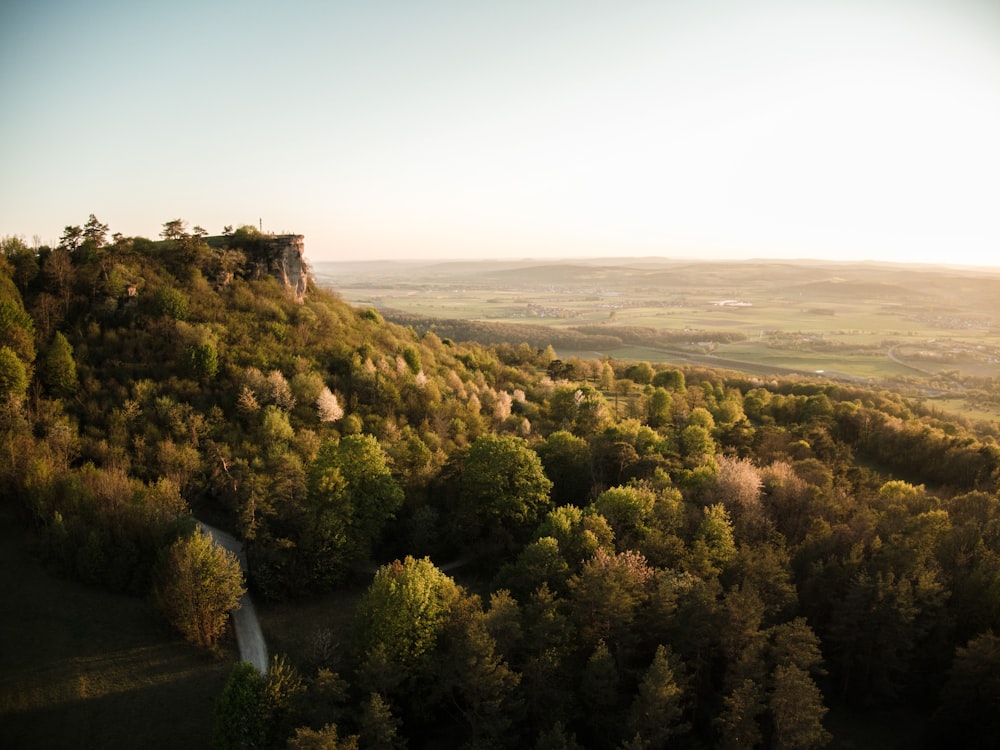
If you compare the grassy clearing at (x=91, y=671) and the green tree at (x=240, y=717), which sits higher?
the green tree at (x=240, y=717)

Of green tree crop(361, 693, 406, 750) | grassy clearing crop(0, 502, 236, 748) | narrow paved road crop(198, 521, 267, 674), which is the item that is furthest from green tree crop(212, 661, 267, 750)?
narrow paved road crop(198, 521, 267, 674)

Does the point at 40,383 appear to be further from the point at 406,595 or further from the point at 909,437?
the point at 909,437

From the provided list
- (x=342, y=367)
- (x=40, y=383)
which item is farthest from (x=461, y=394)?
(x=40, y=383)

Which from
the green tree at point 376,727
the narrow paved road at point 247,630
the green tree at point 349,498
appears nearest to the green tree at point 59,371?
A: the narrow paved road at point 247,630

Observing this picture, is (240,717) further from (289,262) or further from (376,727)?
(289,262)

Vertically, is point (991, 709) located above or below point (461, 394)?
below

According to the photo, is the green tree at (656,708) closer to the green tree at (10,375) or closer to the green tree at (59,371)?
the green tree at (10,375)
